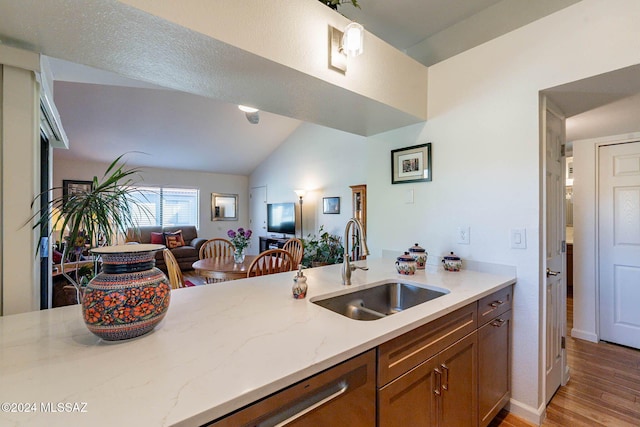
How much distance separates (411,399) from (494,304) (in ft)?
2.76

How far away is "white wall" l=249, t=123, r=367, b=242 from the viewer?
5.05 m

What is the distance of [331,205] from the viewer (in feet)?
17.6

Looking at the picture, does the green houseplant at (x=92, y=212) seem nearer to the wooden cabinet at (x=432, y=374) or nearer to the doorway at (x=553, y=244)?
the wooden cabinet at (x=432, y=374)

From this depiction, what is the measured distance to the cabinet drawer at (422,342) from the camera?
3.21 ft

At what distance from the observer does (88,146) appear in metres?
5.40

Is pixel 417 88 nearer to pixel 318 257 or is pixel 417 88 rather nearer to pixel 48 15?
pixel 48 15

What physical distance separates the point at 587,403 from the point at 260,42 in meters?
2.87

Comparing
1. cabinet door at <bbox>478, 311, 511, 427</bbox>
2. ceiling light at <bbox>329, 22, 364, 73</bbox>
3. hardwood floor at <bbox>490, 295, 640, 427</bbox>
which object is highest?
ceiling light at <bbox>329, 22, 364, 73</bbox>

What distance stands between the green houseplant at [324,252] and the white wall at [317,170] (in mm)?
275

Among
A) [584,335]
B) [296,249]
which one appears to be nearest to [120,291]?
[296,249]

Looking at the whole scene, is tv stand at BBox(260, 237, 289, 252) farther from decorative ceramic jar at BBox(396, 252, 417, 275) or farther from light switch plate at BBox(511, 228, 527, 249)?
light switch plate at BBox(511, 228, 527, 249)

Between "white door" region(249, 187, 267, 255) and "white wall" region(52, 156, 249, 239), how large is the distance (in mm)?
265

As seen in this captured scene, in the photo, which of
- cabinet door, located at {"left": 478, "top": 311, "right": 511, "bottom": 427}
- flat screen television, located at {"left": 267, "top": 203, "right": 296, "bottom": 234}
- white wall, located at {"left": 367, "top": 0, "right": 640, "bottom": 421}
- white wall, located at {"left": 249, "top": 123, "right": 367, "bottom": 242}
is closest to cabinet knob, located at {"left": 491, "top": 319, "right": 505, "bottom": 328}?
cabinet door, located at {"left": 478, "top": 311, "right": 511, "bottom": 427}

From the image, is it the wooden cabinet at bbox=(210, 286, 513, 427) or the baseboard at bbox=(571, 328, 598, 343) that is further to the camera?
the baseboard at bbox=(571, 328, 598, 343)
